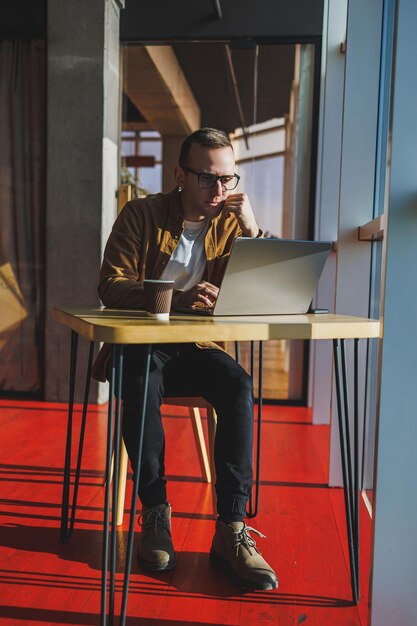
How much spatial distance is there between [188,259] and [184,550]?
0.91 metres

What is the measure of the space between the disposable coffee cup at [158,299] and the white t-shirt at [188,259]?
21.8 inches

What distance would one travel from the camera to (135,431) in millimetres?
1825

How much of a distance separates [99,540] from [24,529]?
26 cm

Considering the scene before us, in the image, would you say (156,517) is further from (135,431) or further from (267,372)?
(267,372)

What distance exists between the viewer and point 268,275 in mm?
1712

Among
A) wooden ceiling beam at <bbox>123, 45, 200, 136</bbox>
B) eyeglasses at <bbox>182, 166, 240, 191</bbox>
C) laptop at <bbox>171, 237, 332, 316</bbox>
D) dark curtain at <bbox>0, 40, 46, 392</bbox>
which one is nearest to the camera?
laptop at <bbox>171, 237, 332, 316</bbox>

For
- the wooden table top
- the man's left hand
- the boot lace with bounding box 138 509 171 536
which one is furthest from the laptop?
the boot lace with bounding box 138 509 171 536

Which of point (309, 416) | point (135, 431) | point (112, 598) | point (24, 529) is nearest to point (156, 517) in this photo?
point (135, 431)

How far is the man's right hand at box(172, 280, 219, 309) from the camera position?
188 cm

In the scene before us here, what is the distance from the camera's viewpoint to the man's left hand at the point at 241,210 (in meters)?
2.10

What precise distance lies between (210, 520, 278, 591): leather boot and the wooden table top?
580 mm

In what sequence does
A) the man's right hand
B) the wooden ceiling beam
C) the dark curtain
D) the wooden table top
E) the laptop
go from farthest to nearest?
the wooden ceiling beam → the dark curtain → the man's right hand → the laptop → the wooden table top

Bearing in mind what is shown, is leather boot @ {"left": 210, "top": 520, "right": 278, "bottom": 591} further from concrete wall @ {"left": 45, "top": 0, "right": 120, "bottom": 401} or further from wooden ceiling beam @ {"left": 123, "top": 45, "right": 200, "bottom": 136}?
wooden ceiling beam @ {"left": 123, "top": 45, "right": 200, "bottom": 136}

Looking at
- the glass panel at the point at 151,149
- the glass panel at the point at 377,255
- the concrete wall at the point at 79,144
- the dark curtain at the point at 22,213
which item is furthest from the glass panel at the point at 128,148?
the glass panel at the point at 377,255
